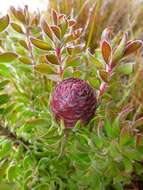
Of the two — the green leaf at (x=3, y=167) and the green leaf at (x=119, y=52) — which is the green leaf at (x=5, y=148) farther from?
the green leaf at (x=119, y=52)

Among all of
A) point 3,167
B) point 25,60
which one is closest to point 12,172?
point 3,167

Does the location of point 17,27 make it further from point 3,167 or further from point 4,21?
point 3,167

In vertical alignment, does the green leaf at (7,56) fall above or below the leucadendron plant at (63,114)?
above

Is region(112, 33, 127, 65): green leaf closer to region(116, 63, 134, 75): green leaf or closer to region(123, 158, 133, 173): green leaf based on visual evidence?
region(116, 63, 134, 75): green leaf

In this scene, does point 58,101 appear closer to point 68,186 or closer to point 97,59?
point 97,59

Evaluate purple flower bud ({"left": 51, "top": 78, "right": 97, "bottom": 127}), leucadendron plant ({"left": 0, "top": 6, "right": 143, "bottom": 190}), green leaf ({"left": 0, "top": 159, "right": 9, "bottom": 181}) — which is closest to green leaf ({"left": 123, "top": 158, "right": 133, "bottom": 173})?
leucadendron plant ({"left": 0, "top": 6, "right": 143, "bottom": 190})

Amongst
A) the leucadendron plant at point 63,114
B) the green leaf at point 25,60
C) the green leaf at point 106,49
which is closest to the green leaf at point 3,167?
the leucadendron plant at point 63,114

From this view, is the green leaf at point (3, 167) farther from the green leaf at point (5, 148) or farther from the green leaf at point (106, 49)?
the green leaf at point (106, 49)

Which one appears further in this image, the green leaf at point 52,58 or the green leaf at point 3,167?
the green leaf at point 3,167

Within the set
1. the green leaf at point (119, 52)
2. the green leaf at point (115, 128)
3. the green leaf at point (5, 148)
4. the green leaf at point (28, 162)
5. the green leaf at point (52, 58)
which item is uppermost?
the green leaf at point (119, 52)
